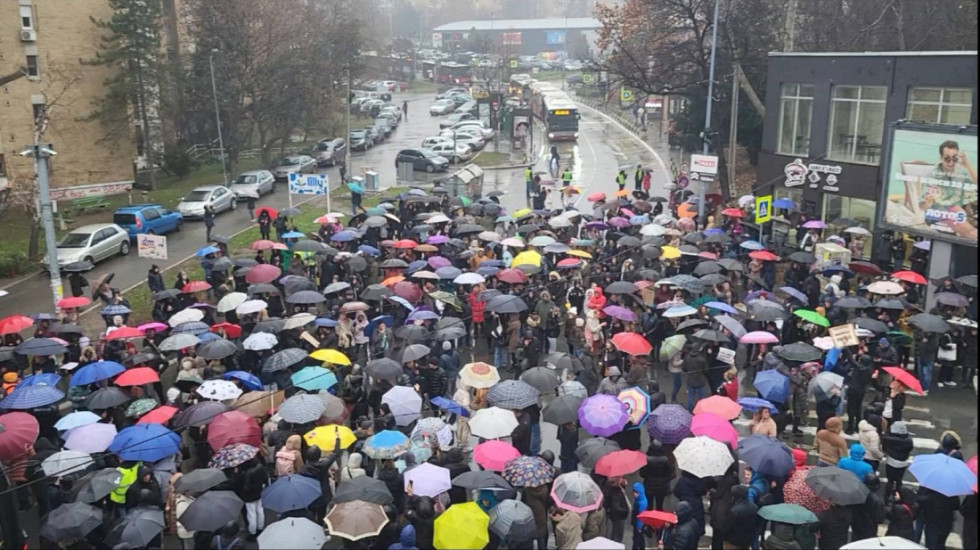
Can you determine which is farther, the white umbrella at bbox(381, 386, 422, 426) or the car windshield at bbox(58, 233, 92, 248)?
the car windshield at bbox(58, 233, 92, 248)

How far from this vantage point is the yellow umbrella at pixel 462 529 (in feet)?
29.7

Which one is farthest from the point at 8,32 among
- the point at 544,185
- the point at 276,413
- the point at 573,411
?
the point at 573,411

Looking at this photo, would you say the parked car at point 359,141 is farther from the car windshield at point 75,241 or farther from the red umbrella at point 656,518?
the red umbrella at point 656,518

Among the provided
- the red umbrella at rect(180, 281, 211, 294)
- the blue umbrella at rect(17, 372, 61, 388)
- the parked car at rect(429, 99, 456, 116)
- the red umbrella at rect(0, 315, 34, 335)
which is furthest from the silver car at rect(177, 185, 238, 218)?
the parked car at rect(429, 99, 456, 116)

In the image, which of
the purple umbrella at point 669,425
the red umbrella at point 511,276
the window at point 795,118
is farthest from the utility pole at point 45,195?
the window at point 795,118

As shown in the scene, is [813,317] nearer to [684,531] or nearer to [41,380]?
[684,531]

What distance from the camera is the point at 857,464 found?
10.5 metres

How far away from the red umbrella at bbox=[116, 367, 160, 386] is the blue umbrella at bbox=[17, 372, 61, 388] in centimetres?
99

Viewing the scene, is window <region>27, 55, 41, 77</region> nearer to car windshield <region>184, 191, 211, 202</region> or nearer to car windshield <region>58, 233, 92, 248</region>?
car windshield <region>184, 191, 211, 202</region>

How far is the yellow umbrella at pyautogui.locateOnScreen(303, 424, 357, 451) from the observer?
11.5 metres

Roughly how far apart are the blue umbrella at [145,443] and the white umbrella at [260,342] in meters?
3.83

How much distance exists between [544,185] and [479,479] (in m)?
29.1

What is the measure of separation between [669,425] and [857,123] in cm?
1990

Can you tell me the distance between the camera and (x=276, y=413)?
12594 millimetres
